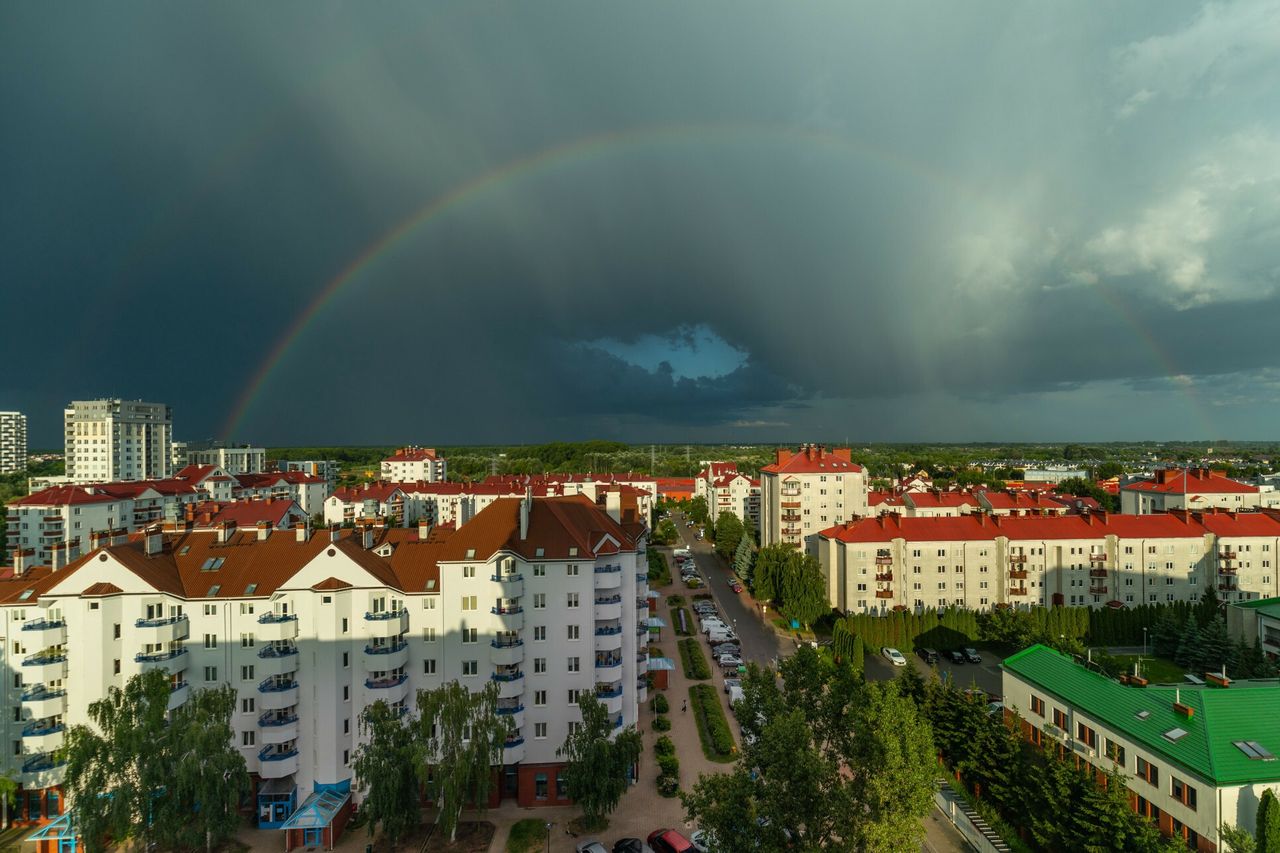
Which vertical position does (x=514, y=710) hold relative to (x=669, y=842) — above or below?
above

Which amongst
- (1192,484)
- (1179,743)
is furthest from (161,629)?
(1192,484)

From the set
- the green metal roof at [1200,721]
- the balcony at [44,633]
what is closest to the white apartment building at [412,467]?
the balcony at [44,633]

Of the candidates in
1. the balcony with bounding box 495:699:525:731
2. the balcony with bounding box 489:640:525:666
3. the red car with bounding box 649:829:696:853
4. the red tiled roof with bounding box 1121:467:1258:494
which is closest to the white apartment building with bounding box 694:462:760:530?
the red tiled roof with bounding box 1121:467:1258:494

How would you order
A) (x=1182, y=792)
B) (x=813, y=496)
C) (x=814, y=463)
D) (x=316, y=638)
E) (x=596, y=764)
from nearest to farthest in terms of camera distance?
(x=1182, y=792) → (x=596, y=764) → (x=316, y=638) → (x=813, y=496) → (x=814, y=463)

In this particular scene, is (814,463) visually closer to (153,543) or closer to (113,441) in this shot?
(153,543)

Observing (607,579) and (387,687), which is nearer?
(387,687)

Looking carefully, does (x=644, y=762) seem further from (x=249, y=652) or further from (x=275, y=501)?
(x=275, y=501)
